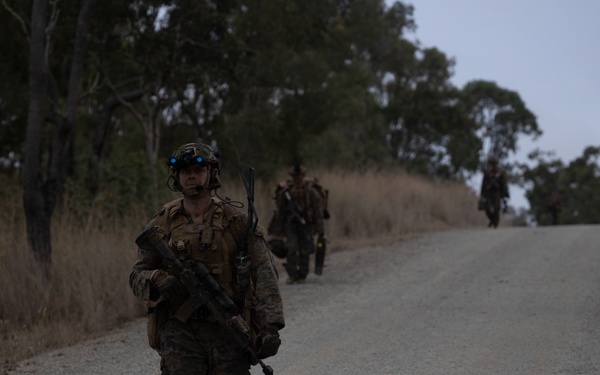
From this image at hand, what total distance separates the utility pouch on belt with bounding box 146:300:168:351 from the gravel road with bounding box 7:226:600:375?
3003 millimetres

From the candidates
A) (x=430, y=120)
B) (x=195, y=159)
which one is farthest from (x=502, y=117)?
(x=195, y=159)

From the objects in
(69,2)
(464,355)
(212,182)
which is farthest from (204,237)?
(69,2)

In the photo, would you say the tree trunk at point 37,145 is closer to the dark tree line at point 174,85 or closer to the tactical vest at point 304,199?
the dark tree line at point 174,85

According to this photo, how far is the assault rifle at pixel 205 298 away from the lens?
14.2 feet

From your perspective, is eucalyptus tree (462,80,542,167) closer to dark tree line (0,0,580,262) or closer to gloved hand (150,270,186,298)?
dark tree line (0,0,580,262)

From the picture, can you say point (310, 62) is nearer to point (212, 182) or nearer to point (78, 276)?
point (78, 276)

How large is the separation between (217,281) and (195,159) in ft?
2.17

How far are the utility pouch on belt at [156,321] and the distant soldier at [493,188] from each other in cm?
1712

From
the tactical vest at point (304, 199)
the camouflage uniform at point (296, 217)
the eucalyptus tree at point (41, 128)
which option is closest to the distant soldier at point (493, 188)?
the camouflage uniform at point (296, 217)

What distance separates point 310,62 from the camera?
2448cm

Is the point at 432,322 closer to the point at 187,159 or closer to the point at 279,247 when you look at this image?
the point at 279,247

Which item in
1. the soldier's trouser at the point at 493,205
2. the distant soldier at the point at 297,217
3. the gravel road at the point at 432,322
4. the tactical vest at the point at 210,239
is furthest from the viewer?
the soldier's trouser at the point at 493,205

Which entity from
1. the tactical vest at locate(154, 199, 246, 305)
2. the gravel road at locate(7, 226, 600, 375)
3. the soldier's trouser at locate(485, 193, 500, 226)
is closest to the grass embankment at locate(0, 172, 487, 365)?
the gravel road at locate(7, 226, 600, 375)

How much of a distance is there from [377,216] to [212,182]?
15738 mm
